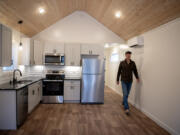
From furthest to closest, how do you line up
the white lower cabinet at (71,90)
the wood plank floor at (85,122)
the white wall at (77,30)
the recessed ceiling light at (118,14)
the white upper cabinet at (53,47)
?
the white wall at (77,30) < the white upper cabinet at (53,47) < the white lower cabinet at (71,90) < the recessed ceiling light at (118,14) < the wood plank floor at (85,122)

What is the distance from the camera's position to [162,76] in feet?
8.82

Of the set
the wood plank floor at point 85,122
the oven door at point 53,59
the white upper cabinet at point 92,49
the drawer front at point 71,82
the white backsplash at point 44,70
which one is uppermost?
the white upper cabinet at point 92,49

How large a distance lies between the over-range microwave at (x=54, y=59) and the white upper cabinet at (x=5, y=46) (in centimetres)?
157

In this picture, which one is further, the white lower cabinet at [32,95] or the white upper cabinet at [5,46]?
the white lower cabinet at [32,95]

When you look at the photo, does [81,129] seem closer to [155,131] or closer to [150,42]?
[155,131]

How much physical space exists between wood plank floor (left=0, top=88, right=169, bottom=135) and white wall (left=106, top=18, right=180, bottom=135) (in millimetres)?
288

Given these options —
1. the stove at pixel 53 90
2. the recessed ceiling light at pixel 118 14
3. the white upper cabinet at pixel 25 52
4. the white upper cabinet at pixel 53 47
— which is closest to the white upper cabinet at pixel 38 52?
the white upper cabinet at pixel 53 47

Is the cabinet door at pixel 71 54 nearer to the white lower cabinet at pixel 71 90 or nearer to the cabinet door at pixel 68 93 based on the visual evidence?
the white lower cabinet at pixel 71 90

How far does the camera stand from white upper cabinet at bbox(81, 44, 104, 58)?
14.0 feet

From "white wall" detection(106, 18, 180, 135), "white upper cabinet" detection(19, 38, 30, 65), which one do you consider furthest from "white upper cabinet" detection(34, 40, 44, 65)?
"white wall" detection(106, 18, 180, 135)

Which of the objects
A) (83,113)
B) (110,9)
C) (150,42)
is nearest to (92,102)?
(83,113)

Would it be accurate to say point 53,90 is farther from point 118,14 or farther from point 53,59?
point 118,14

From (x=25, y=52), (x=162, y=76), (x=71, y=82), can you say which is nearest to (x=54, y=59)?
(x=25, y=52)

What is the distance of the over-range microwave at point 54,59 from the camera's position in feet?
13.4
